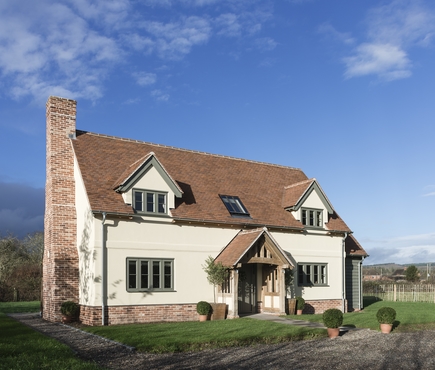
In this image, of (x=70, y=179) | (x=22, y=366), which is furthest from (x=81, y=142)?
(x=22, y=366)

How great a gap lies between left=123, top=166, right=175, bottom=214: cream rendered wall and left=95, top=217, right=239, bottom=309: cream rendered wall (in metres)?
1.06

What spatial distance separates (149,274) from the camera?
872 inches

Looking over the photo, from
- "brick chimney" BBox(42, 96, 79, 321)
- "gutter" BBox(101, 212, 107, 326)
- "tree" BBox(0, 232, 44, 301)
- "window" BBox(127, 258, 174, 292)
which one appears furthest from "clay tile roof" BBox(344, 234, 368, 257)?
"tree" BBox(0, 232, 44, 301)

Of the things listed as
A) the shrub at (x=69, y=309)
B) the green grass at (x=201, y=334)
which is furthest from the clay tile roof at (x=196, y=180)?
the green grass at (x=201, y=334)

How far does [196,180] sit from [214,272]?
5.63m

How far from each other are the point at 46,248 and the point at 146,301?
20.6 feet

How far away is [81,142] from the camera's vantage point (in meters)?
24.8

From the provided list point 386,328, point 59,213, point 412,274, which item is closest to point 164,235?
point 59,213

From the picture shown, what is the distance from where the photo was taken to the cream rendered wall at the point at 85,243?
2116cm

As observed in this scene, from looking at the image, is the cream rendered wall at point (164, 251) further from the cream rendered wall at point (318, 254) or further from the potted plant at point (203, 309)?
the cream rendered wall at point (318, 254)

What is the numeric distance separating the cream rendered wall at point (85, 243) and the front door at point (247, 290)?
313 inches

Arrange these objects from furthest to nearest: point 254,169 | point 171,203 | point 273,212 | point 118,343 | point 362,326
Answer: point 254,169 → point 273,212 → point 171,203 → point 362,326 → point 118,343

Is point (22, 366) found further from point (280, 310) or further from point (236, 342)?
point (280, 310)

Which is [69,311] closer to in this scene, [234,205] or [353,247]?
[234,205]
